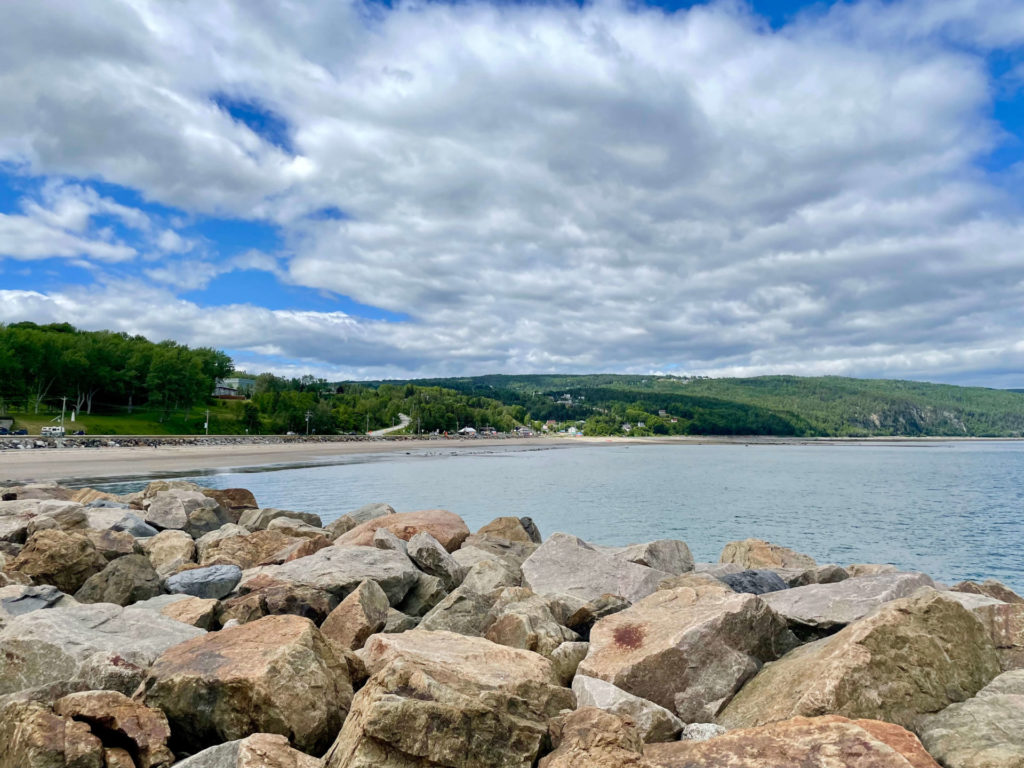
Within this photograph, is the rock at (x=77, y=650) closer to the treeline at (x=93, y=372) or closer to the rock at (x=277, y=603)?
the rock at (x=277, y=603)

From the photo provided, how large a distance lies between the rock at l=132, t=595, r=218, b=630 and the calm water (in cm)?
1417

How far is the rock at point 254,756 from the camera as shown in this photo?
3635 millimetres

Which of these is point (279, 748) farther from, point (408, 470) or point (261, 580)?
point (408, 470)

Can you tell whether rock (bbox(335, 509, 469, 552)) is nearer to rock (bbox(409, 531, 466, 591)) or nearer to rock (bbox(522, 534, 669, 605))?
rock (bbox(409, 531, 466, 591))

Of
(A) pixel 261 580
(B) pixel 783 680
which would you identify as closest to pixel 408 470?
(A) pixel 261 580

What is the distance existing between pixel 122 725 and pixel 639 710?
3.33 metres

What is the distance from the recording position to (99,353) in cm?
9469

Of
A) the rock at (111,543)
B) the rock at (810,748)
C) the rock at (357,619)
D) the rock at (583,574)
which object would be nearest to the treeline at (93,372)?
the rock at (111,543)

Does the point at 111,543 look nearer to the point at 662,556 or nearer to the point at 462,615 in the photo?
the point at 462,615

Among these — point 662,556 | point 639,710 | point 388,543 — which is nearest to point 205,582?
point 388,543

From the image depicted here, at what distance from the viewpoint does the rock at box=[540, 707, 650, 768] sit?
3.60 meters

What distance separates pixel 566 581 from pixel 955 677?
17.1 ft

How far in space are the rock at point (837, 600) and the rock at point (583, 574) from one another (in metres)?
2.32

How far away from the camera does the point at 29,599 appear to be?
6.96 m
